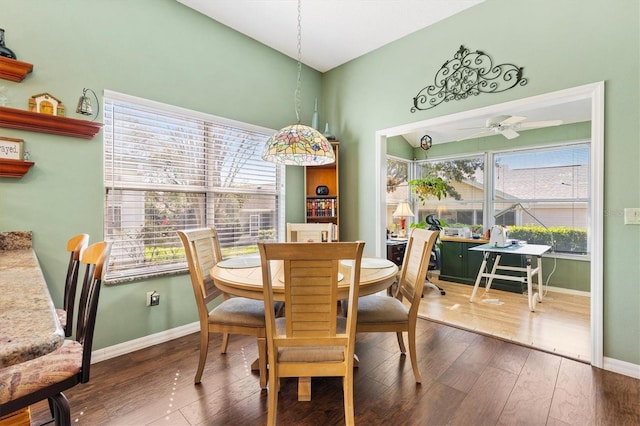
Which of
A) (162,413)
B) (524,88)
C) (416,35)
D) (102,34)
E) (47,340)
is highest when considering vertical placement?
(416,35)

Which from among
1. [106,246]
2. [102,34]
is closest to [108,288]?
[106,246]

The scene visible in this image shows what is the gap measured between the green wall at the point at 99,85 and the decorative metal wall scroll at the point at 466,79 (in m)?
2.05

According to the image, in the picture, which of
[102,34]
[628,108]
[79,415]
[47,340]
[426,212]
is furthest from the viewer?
[426,212]

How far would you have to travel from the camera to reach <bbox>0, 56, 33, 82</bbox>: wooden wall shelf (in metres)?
1.87

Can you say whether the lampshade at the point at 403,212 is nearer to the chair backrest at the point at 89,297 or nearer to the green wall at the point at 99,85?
the green wall at the point at 99,85

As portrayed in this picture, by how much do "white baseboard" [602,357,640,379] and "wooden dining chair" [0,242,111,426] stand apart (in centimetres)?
324

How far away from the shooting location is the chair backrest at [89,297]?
3.68 feet

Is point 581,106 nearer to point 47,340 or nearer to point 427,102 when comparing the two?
point 427,102

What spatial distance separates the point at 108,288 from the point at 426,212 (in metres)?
5.49

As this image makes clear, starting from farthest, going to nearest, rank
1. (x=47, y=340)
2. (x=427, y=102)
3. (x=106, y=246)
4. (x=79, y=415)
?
(x=427, y=102), (x=79, y=415), (x=106, y=246), (x=47, y=340)

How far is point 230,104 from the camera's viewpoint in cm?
315

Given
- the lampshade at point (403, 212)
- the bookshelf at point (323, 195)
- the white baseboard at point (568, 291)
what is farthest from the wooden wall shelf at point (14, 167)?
the white baseboard at point (568, 291)

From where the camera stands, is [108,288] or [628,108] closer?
[628,108]

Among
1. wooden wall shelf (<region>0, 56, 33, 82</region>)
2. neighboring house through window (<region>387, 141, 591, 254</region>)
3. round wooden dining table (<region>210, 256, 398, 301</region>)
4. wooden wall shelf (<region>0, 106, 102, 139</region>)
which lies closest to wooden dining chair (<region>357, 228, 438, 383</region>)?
round wooden dining table (<region>210, 256, 398, 301</region>)
